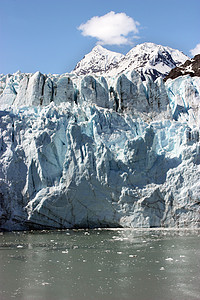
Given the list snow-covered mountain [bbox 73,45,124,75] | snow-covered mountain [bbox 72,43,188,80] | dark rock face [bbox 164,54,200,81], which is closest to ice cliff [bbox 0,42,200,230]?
dark rock face [bbox 164,54,200,81]

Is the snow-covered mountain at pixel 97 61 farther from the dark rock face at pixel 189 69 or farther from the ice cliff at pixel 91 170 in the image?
the ice cliff at pixel 91 170

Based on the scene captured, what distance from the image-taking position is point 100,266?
28.3ft

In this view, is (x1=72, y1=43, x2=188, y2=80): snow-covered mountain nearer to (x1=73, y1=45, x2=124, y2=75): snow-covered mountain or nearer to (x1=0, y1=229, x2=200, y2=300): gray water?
(x1=73, y1=45, x2=124, y2=75): snow-covered mountain

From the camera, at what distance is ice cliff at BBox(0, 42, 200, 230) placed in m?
14.7

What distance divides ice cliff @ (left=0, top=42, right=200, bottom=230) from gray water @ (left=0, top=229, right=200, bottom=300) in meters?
1.72

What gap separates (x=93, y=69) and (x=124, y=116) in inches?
1795

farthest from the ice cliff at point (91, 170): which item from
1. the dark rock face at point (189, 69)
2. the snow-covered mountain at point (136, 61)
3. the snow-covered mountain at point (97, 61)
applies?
the snow-covered mountain at point (97, 61)

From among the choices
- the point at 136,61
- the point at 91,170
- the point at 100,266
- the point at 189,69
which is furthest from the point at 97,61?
the point at 100,266

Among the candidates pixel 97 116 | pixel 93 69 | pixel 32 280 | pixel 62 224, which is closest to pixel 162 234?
pixel 62 224

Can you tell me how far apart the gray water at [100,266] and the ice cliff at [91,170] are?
5.64 feet

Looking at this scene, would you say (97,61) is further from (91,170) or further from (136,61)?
(91,170)

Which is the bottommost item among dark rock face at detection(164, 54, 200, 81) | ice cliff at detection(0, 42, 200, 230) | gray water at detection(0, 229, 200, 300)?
gray water at detection(0, 229, 200, 300)

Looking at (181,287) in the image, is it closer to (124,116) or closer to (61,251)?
(61,251)

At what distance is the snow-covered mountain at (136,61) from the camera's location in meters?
47.3
